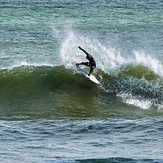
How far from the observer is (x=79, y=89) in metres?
27.1

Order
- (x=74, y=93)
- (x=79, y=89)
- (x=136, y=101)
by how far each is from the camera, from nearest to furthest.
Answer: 1. (x=136, y=101)
2. (x=74, y=93)
3. (x=79, y=89)

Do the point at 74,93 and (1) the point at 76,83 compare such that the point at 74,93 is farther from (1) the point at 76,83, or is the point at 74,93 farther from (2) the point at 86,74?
(2) the point at 86,74

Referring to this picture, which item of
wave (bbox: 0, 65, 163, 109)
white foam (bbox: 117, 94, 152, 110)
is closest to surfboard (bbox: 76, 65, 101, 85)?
wave (bbox: 0, 65, 163, 109)

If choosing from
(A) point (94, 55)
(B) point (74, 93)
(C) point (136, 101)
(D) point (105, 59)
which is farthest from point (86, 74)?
(A) point (94, 55)

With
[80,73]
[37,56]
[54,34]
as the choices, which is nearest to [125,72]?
[80,73]

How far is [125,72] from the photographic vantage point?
1102 inches

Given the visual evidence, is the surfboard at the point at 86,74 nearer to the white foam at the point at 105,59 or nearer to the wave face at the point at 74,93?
the wave face at the point at 74,93

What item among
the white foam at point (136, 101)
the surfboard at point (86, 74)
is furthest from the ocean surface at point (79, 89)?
the surfboard at point (86, 74)

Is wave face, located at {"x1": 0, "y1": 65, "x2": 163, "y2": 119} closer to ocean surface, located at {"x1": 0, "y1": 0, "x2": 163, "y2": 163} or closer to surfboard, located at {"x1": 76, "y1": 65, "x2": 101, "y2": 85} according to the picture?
ocean surface, located at {"x1": 0, "y1": 0, "x2": 163, "y2": 163}

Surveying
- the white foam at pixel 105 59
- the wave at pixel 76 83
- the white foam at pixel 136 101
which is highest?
the white foam at pixel 105 59

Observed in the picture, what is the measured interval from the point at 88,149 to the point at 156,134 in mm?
2626

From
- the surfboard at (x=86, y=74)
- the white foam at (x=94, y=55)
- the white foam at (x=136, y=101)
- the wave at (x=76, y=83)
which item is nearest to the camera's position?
the white foam at (x=136, y=101)

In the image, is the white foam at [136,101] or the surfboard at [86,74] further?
the surfboard at [86,74]

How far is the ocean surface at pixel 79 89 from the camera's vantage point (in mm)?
17703
